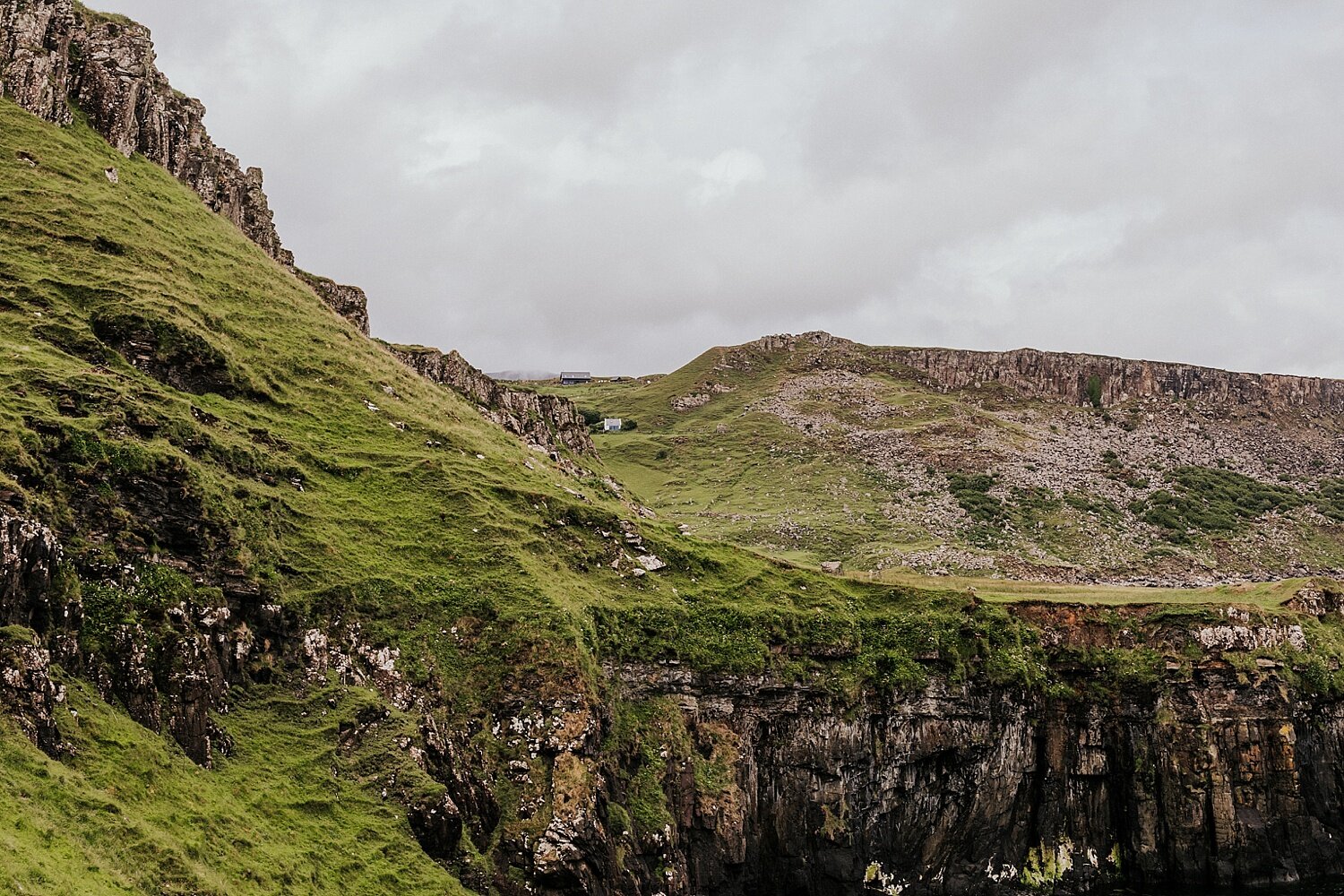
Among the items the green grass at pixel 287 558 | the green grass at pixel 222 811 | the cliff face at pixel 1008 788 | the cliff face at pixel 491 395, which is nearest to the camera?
the green grass at pixel 222 811

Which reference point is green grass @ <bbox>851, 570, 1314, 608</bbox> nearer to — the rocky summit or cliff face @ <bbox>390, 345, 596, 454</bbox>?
the rocky summit

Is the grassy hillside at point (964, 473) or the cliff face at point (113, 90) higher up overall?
the cliff face at point (113, 90)

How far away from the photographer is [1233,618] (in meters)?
65.6

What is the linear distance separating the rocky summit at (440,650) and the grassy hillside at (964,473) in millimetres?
12925

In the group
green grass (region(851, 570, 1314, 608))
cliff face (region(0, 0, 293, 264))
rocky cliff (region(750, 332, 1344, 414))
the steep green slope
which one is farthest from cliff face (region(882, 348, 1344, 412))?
cliff face (region(0, 0, 293, 264))

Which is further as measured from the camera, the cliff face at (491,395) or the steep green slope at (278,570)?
the cliff face at (491,395)

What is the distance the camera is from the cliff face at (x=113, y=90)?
70.9 m

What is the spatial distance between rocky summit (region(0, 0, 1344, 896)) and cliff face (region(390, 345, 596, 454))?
0.38 metres

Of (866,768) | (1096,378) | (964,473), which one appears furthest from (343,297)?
(1096,378)

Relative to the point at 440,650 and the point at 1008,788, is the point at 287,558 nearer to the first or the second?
the point at 440,650

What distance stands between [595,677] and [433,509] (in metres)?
12.2

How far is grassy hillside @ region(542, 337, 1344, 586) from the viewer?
10944 centimetres

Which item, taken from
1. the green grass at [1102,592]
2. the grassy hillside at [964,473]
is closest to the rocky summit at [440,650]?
the green grass at [1102,592]

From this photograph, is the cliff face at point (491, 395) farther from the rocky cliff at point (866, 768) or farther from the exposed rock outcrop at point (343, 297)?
the rocky cliff at point (866, 768)
